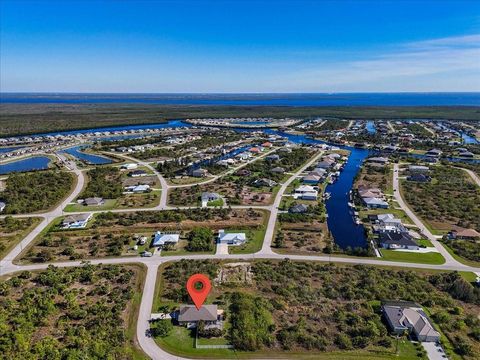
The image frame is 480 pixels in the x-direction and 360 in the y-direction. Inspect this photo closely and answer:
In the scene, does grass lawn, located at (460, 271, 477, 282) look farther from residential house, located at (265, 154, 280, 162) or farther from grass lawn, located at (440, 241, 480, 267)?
residential house, located at (265, 154, 280, 162)

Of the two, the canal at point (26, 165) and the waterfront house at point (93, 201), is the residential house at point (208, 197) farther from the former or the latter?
the canal at point (26, 165)

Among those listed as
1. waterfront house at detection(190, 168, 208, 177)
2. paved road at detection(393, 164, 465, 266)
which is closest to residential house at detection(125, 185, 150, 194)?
waterfront house at detection(190, 168, 208, 177)

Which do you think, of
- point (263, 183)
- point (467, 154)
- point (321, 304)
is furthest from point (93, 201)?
point (467, 154)

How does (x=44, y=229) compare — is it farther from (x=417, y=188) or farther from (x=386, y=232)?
(x=417, y=188)

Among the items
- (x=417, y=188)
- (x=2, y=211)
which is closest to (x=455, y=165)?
(x=417, y=188)

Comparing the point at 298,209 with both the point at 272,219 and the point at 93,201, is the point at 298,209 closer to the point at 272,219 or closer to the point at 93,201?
the point at 272,219

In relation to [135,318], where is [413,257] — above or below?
above

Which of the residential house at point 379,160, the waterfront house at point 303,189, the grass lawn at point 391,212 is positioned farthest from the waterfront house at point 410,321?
the residential house at point 379,160
